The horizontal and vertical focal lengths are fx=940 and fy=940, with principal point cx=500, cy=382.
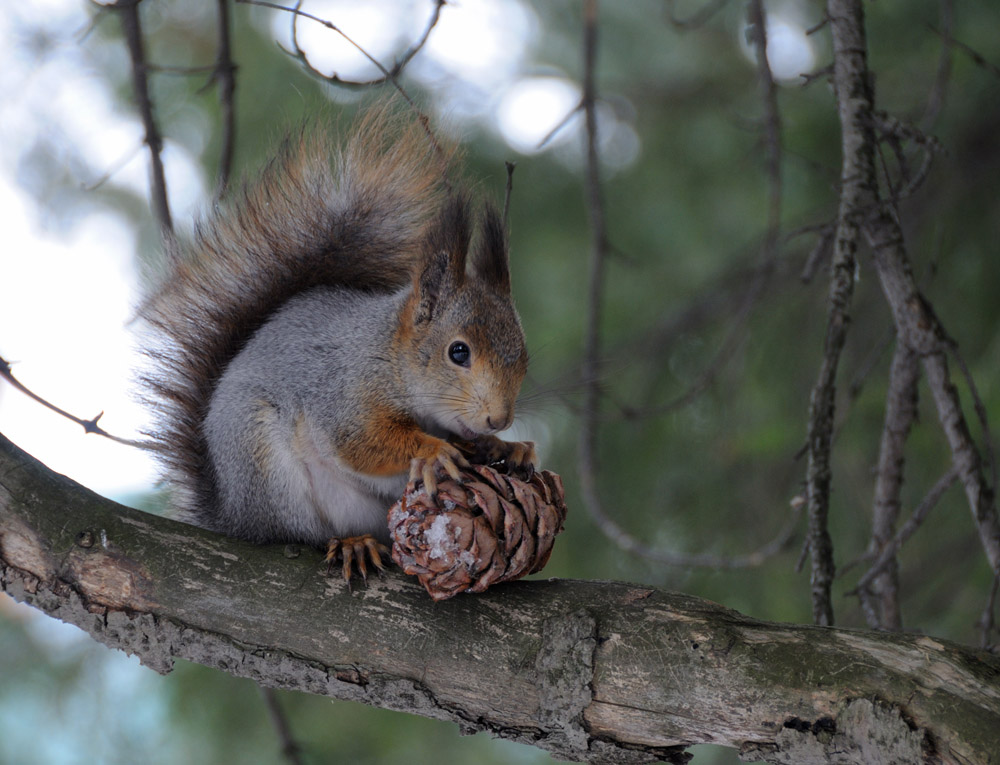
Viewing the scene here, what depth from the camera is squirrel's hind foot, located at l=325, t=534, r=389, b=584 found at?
1.03 metres

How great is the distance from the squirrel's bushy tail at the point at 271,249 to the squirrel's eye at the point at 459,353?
0.18 meters

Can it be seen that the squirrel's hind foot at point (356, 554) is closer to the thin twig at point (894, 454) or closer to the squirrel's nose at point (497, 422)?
the squirrel's nose at point (497, 422)

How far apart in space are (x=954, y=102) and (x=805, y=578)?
0.95 meters

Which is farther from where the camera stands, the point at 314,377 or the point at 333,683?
the point at 314,377

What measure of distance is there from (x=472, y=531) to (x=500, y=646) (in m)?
0.12

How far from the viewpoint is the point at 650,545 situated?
6.51ft

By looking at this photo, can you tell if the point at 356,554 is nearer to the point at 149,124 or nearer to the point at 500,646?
the point at 500,646

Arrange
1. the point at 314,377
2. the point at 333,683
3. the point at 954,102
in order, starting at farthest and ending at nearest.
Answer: the point at 954,102 → the point at 314,377 → the point at 333,683

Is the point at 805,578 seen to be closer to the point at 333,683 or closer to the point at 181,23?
the point at 333,683

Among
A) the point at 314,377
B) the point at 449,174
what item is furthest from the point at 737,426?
the point at 314,377

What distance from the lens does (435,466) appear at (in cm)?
104

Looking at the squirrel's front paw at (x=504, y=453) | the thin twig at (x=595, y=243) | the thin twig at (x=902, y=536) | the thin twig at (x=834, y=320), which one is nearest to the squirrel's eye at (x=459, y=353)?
the squirrel's front paw at (x=504, y=453)

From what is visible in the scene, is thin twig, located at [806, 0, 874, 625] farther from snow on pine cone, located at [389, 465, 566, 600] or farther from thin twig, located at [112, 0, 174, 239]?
thin twig, located at [112, 0, 174, 239]


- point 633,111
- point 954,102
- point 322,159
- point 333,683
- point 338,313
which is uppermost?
point 633,111
